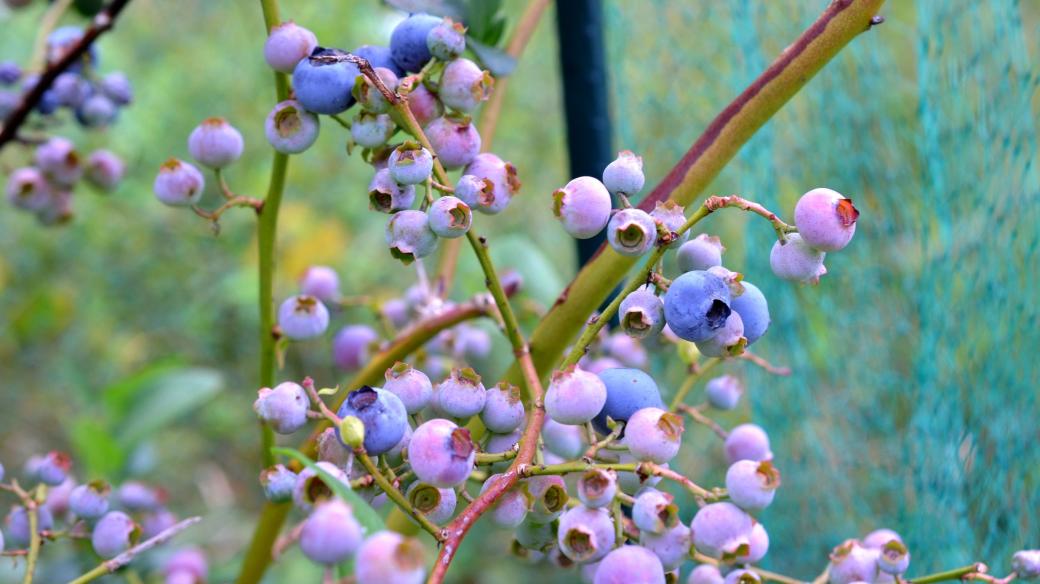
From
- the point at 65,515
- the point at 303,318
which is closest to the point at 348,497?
the point at 303,318

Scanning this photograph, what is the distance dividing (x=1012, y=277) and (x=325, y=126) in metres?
1.45

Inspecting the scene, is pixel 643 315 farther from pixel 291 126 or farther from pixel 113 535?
pixel 113 535

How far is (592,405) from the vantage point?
44 cm

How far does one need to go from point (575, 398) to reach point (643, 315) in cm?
6

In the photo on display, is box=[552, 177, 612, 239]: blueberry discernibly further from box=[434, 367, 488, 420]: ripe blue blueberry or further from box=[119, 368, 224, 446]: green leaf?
box=[119, 368, 224, 446]: green leaf

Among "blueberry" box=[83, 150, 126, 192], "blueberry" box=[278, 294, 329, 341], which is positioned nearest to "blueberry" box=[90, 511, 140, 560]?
"blueberry" box=[278, 294, 329, 341]

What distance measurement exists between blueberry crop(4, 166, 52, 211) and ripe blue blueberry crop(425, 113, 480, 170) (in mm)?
636

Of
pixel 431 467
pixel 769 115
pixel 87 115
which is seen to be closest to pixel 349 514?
pixel 431 467

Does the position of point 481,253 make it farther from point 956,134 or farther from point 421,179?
point 956,134

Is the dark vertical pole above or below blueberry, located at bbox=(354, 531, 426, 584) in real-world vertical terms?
above

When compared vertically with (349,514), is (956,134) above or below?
above

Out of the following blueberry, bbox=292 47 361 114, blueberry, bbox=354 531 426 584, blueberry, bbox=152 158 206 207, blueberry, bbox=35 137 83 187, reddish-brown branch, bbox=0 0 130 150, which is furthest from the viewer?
blueberry, bbox=35 137 83 187

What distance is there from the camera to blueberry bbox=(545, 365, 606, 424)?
43 centimetres

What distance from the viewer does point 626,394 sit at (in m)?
0.47
